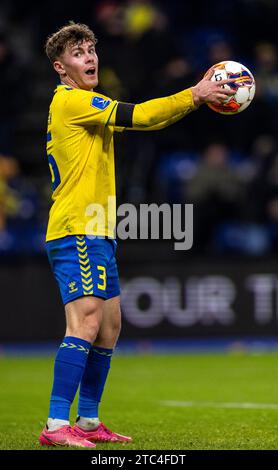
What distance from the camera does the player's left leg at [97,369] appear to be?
6.39m

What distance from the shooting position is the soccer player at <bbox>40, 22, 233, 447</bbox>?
600 cm

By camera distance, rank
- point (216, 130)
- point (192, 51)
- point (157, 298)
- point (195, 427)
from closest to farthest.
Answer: point (195, 427) < point (157, 298) < point (216, 130) < point (192, 51)

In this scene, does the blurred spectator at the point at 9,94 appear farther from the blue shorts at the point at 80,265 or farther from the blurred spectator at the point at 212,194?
the blue shorts at the point at 80,265

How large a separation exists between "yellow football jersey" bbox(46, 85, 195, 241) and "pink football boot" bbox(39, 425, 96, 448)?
1088mm

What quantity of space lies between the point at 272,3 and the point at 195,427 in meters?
11.9

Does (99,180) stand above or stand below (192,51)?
below

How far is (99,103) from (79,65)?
0.33 metres

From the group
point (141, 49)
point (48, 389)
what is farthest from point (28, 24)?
point (48, 389)

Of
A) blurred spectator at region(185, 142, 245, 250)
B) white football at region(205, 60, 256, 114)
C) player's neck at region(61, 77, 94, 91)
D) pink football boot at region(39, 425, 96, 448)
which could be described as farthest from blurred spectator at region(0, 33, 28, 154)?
pink football boot at region(39, 425, 96, 448)

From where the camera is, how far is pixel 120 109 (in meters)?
6.02

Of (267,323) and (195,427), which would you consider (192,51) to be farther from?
(195,427)

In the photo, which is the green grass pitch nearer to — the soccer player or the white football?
the soccer player

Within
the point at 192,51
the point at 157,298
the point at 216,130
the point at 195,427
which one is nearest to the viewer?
the point at 195,427

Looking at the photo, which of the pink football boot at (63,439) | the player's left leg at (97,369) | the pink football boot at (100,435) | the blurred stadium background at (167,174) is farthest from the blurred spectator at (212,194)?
the pink football boot at (63,439)
